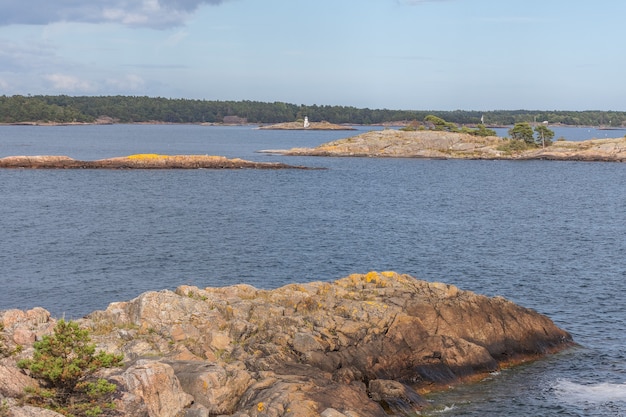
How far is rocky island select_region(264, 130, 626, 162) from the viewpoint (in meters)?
158

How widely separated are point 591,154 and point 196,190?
307 ft

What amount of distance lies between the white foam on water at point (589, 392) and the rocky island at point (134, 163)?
336 feet

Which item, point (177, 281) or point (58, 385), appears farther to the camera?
point (177, 281)

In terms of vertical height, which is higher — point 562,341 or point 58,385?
point 58,385

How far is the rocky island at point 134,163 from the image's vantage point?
124250mm

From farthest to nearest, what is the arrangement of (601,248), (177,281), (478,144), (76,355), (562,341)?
(478,144)
(601,248)
(177,281)
(562,341)
(76,355)

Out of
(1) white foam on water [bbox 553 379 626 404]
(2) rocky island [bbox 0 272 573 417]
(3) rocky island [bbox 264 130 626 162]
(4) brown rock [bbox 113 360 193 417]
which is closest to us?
(4) brown rock [bbox 113 360 193 417]

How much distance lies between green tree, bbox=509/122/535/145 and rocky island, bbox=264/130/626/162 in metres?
2.69

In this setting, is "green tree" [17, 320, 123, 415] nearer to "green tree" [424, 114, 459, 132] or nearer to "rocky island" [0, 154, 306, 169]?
"rocky island" [0, 154, 306, 169]

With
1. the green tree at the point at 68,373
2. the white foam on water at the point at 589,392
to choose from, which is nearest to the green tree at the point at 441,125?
the white foam on water at the point at 589,392

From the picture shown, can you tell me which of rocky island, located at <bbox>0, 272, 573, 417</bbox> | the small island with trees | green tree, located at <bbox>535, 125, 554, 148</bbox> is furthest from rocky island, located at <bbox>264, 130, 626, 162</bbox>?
rocky island, located at <bbox>0, 272, 573, 417</bbox>

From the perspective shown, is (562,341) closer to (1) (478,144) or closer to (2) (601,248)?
(2) (601,248)

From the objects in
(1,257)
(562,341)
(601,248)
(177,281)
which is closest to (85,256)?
(1,257)

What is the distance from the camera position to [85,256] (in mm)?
54406
